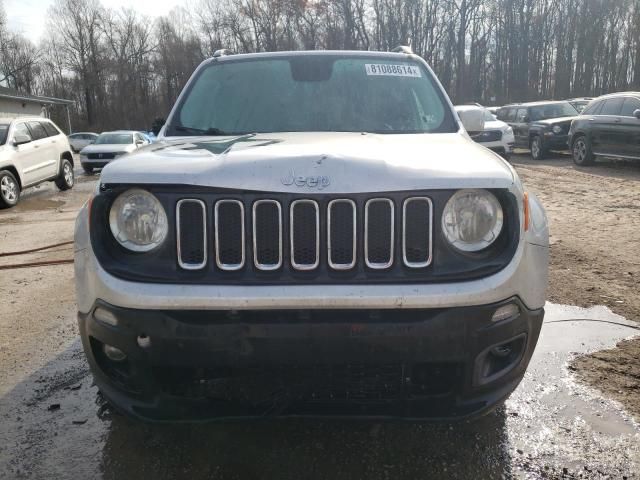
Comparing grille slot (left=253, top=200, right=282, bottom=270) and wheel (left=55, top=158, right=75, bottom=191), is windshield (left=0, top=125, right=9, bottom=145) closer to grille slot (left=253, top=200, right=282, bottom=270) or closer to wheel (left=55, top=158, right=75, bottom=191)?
wheel (left=55, top=158, right=75, bottom=191)

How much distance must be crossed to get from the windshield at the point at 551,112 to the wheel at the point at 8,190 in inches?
582

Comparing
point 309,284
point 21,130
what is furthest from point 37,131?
point 309,284

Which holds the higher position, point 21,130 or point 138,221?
point 138,221

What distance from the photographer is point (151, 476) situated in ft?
7.93

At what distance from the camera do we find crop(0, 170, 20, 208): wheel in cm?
1172

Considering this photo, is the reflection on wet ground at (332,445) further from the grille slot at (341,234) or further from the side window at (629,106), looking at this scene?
the side window at (629,106)

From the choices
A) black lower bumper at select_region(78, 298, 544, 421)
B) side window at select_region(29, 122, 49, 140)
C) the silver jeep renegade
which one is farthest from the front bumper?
black lower bumper at select_region(78, 298, 544, 421)

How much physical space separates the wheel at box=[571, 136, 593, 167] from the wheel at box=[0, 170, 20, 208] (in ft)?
43.8

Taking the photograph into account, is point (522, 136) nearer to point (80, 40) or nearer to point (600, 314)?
point (600, 314)

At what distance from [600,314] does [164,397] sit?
11.4ft

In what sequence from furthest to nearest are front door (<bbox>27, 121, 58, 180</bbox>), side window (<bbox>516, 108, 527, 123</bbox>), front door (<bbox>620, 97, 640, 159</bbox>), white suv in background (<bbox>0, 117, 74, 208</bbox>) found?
side window (<bbox>516, 108, 527, 123</bbox>)
front door (<bbox>27, 121, 58, 180</bbox>)
front door (<bbox>620, 97, 640, 159</bbox>)
white suv in background (<bbox>0, 117, 74, 208</bbox>)

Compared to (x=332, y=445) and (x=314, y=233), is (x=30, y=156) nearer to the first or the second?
(x=332, y=445)

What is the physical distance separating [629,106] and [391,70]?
1108 centimetres

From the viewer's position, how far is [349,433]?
2709 millimetres
